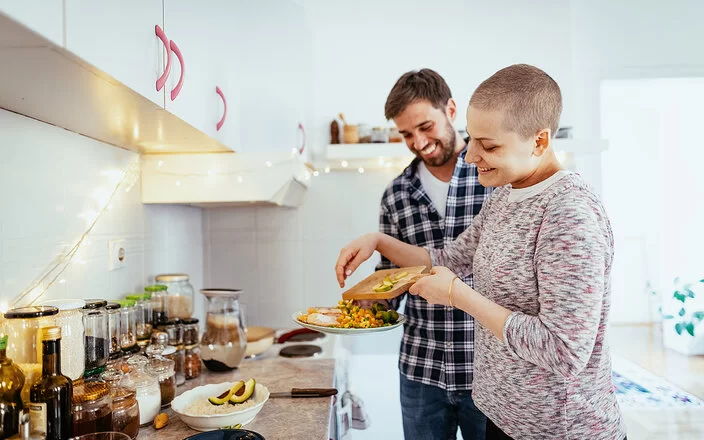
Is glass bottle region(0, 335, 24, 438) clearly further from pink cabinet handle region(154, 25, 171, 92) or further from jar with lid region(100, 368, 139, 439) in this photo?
pink cabinet handle region(154, 25, 171, 92)

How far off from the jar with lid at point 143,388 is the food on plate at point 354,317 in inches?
16.0

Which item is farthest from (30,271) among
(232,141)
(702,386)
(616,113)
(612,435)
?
(616,113)

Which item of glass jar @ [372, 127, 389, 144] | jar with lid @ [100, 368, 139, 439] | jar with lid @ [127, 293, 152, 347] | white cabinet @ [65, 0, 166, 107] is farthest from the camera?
glass jar @ [372, 127, 389, 144]

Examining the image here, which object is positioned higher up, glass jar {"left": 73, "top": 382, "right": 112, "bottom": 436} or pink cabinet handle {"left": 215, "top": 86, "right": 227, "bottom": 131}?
pink cabinet handle {"left": 215, "top": 86, "right": 227, "bottom": 131}

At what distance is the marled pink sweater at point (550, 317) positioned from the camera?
34.4 inches

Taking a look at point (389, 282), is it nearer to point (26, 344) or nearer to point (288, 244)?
point (26, 344)

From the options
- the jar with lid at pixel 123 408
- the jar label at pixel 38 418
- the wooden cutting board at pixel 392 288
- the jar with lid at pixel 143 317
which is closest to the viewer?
the jar label at pixel 38 418

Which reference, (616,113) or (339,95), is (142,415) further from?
(616,113)

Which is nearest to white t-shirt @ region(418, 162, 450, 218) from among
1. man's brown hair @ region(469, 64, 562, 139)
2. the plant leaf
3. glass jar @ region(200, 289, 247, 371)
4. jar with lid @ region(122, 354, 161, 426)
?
man's brown hair @ region(469, 64, 562, 139)

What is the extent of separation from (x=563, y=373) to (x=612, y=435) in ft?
0.76

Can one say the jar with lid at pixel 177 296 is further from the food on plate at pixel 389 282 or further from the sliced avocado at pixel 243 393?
the food on plate at pixel 389 282

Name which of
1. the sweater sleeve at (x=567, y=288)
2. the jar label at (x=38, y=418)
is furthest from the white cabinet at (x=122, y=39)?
the sweater sleeve at (x=567, y=288)

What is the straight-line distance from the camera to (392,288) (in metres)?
1.28

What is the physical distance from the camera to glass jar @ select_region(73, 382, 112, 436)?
967 millimetres
